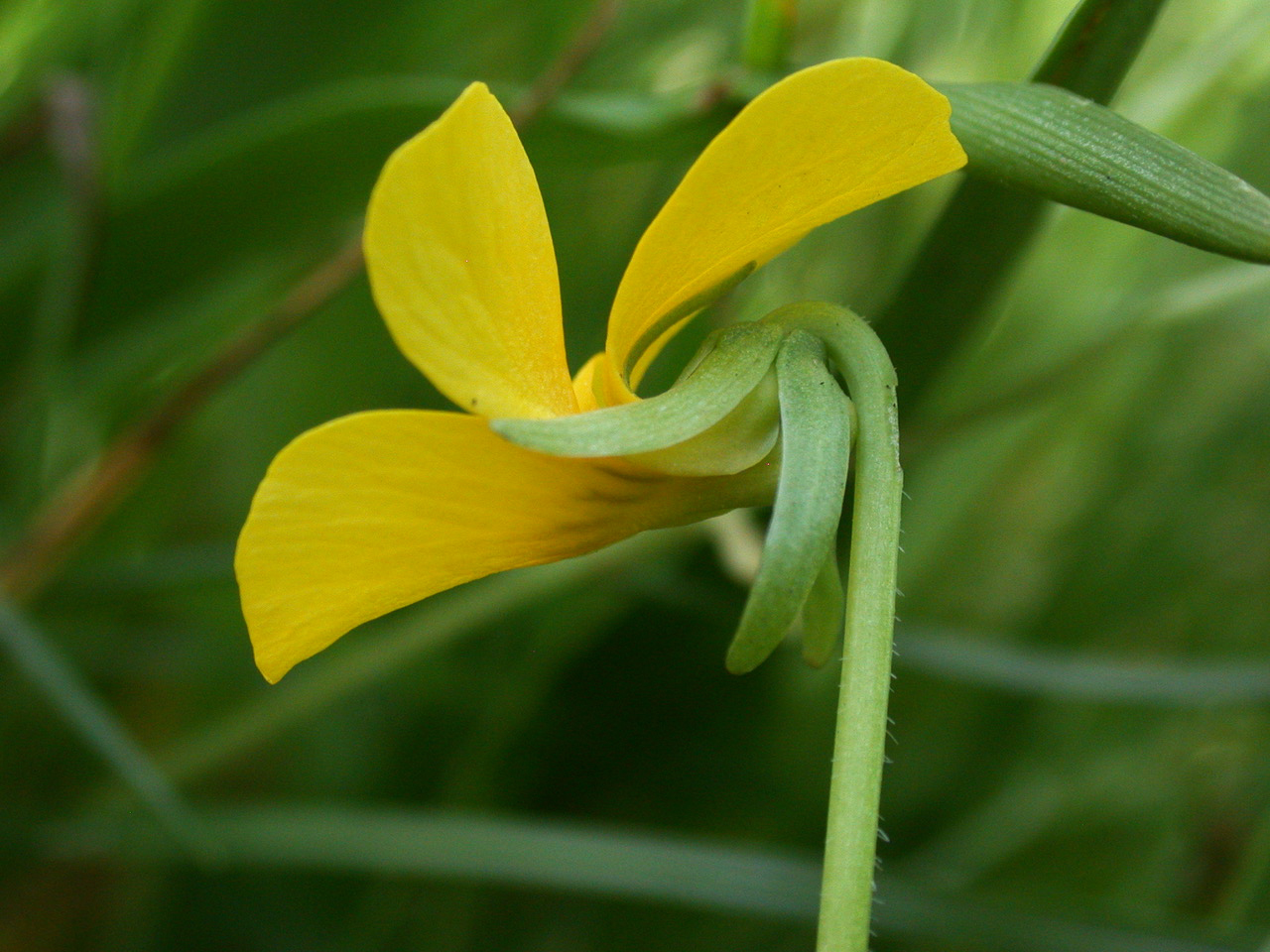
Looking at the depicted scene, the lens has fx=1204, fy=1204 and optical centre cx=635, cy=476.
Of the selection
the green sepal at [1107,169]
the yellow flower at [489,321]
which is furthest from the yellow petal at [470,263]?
the green sepal at [1107,169]

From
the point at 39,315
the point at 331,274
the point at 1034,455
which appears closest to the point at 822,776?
the point at 1034,455

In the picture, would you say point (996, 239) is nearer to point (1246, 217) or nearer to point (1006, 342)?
point (1246, 217)

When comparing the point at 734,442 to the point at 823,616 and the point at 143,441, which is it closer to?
the point at 823,616

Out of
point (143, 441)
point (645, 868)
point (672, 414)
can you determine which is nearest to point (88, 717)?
point (143, 441)

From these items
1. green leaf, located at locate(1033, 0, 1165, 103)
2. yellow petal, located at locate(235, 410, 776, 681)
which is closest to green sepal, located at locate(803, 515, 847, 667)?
yellow petal, located at locate(235, 410, 776, 681)

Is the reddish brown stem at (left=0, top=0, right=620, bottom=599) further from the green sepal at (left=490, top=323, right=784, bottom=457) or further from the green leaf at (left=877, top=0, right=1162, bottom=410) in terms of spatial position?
the green sepal at (left=490, top=323, right=784, bottom=457)

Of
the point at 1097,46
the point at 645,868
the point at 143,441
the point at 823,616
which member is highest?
the point at 1097,46
